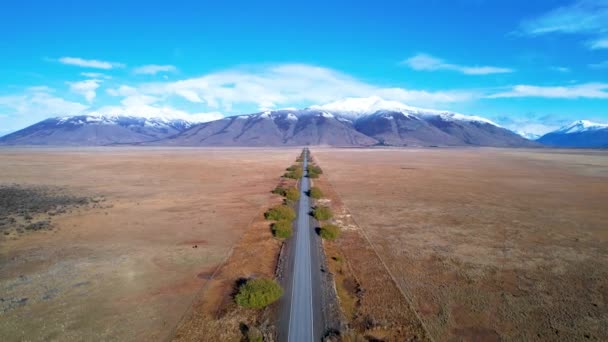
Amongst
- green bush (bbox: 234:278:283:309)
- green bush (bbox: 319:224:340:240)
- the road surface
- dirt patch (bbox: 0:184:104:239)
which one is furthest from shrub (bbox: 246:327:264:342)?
dirt patch (bbox: 0:184:104:239)

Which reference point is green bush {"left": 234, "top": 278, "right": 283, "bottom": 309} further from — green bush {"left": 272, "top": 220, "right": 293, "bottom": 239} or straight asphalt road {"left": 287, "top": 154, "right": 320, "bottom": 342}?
green bush {"left": 272, "top": 220, "right": 293, "bottom": 239}

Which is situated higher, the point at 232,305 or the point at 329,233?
the point at 329,233

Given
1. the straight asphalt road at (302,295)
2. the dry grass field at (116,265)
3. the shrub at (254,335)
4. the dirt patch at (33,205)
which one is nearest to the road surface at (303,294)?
the straight asphalt road at (302,295)

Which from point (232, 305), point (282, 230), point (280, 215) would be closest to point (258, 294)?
point (232, 305)

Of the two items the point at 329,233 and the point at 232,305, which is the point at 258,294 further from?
the point at 329,233

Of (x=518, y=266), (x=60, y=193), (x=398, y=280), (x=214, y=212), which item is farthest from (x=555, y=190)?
(x=60, y=193)

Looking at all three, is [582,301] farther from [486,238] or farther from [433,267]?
[486,238]

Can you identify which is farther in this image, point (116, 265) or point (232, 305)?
point (116, 265)
